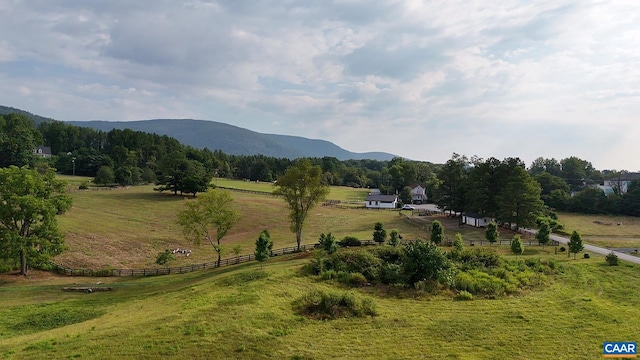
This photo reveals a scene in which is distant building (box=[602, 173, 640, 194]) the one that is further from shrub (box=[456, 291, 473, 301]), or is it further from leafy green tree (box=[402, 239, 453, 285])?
shrub (box=[456, 291, 473, 301])

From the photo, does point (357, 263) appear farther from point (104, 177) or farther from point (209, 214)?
point (104, 177)

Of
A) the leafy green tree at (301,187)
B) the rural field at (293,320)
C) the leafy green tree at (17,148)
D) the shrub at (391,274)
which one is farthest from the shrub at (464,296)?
the leafy green tree at (17,148)

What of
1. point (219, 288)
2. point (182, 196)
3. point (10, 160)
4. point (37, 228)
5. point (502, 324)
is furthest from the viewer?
point (10, 160)

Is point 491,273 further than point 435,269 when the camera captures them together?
Answer: Yes

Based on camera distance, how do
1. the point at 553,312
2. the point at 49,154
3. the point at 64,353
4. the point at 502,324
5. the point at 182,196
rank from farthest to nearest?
the point at 49,154, the point at 182,196, the point at 553,312, the point at 502,324, the point at 64,353

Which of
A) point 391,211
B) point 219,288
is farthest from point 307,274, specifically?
point 391,211

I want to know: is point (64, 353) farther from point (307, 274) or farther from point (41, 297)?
point (41, 297)

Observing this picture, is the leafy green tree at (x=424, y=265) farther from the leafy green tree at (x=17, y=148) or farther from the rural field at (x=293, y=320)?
the leafy green tree at (x=17, y=148)

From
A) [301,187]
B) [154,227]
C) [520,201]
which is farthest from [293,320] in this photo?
[520,201]
